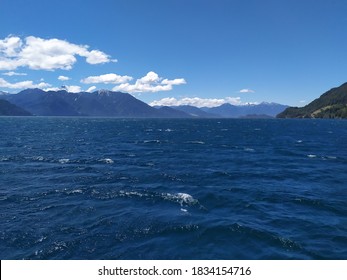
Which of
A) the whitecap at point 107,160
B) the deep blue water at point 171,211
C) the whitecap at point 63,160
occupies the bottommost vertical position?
the deep blue water at point 171,211

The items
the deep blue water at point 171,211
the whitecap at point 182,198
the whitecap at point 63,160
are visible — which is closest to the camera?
the deep blue water at point 171,211

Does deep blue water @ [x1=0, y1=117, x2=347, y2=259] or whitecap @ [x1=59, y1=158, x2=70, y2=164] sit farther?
whitecap @ [x1=59, y1=158, x2=70, y2=164]

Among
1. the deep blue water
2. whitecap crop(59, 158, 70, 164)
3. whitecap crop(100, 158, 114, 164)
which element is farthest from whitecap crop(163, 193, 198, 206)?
whitecap crop(59, 158, 70, 164)

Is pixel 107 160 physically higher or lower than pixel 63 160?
higher

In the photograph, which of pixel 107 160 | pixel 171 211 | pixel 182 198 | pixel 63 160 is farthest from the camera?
pixel 107 160

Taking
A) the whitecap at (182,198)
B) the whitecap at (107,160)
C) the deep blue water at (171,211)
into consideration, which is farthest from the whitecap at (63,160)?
the whitecap at (182,198)

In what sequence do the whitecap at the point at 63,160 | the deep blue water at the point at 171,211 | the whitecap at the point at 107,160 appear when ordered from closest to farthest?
the deep blue water at the point at 171,211, the whitecap at the point at 107,160, the whitecap at the point at 63,160

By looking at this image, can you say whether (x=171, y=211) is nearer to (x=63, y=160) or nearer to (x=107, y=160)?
(x=107, y=160)

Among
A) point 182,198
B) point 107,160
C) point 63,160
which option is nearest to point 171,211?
point 182,198

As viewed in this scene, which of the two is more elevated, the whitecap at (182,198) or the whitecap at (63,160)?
the whitecap at (63,160)

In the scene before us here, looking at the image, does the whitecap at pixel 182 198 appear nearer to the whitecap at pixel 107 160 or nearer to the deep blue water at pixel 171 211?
the deep blue water at pixel 171 211

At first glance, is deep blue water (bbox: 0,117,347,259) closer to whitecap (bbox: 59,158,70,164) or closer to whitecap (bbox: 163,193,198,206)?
whitecap (bbox: 163,193,198,206)

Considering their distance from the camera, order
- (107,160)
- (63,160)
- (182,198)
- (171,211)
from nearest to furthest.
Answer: (171,211) < (182,198) < (63,160) < (107,160)
